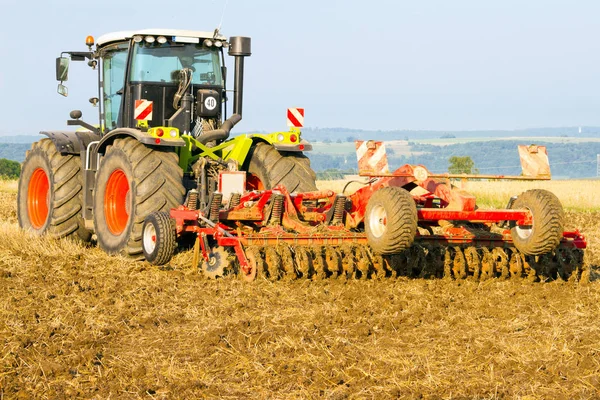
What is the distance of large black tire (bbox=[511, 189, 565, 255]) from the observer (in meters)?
7.20

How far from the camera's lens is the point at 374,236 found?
7340 millimetres

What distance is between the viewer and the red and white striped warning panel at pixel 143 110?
9.14m

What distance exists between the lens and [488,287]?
7.84 meters

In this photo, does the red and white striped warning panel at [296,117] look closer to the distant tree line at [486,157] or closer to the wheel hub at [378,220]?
the wheel hub at [378,220]

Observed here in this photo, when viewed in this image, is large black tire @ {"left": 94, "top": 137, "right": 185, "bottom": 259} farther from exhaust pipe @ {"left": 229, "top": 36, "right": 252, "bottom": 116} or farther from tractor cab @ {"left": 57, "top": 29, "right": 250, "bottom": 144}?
exhaust pipe @ {"left": 229, "top": 36, "right": 252, "bottom": 116}

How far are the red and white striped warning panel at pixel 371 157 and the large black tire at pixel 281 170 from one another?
1858 mm

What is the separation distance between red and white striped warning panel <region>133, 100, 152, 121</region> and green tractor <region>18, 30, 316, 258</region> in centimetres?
1

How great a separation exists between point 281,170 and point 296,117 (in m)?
0.60

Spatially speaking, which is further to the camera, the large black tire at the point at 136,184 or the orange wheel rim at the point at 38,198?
the orange wheel rim at the point at 38,198

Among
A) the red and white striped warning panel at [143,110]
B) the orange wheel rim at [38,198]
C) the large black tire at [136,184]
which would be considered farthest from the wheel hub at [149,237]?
the orange wheel rim at [38,198]

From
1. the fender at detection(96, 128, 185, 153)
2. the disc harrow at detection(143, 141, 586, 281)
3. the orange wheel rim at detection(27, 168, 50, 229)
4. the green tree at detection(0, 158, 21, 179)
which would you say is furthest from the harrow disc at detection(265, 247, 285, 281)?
the green tree at detection(0, 158, 21, 179)

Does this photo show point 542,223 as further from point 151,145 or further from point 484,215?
point 151,145

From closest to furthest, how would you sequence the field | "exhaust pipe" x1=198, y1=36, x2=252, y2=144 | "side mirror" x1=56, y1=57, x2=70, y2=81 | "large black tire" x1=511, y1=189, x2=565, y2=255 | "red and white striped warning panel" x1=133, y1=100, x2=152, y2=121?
the field
"large black tire" x1=511, y1=189, x2=565, y2=255
"red and white striped warning panel" x1=133, y1=100, x2=152, y2=121
"exhaust pipe" x1=198, y1=36, x2=252, y2=144
"side mirror" x1=56, y1=57, x2=70, y2=81

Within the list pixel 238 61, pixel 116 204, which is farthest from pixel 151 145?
pixel 238 61
